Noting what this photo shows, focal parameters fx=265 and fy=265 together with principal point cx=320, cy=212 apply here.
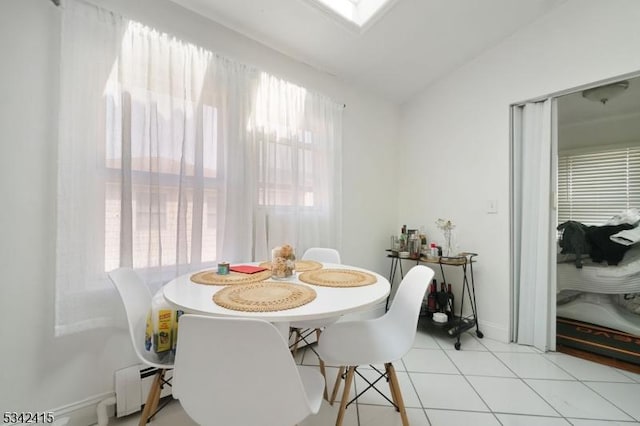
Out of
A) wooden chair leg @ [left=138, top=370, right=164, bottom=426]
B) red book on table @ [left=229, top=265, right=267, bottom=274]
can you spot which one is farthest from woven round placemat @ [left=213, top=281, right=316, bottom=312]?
wooden chair leg @ [left=138, top=370, right=164, bottom=426]

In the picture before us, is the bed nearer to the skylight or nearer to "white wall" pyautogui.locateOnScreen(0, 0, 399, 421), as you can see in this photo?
the skylight

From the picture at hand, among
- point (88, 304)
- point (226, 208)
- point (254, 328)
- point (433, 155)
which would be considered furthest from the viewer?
point (433, 155)

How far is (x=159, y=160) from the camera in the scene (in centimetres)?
153

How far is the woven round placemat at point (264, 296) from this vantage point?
0.94 meters

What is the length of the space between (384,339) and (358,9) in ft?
7.65

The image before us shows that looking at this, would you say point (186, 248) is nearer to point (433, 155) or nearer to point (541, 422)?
point (541, 422)

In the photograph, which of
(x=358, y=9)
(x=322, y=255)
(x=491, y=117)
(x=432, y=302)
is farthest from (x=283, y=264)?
(x=491, y=117)

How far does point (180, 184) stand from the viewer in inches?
63.0

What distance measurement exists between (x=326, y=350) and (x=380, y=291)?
0.38 meters

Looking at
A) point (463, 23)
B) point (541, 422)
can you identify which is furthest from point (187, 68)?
point (541, 422)

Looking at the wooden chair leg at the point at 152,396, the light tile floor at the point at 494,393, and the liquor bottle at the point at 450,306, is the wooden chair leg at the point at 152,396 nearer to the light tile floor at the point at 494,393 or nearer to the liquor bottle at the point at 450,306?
the light tile floor at the point at 494,393

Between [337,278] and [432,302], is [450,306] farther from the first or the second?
[337,278]

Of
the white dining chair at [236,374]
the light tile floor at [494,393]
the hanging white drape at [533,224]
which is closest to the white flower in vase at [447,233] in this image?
the hanging white drape at [533,224]

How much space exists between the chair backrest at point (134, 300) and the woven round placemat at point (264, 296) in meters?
0.45
